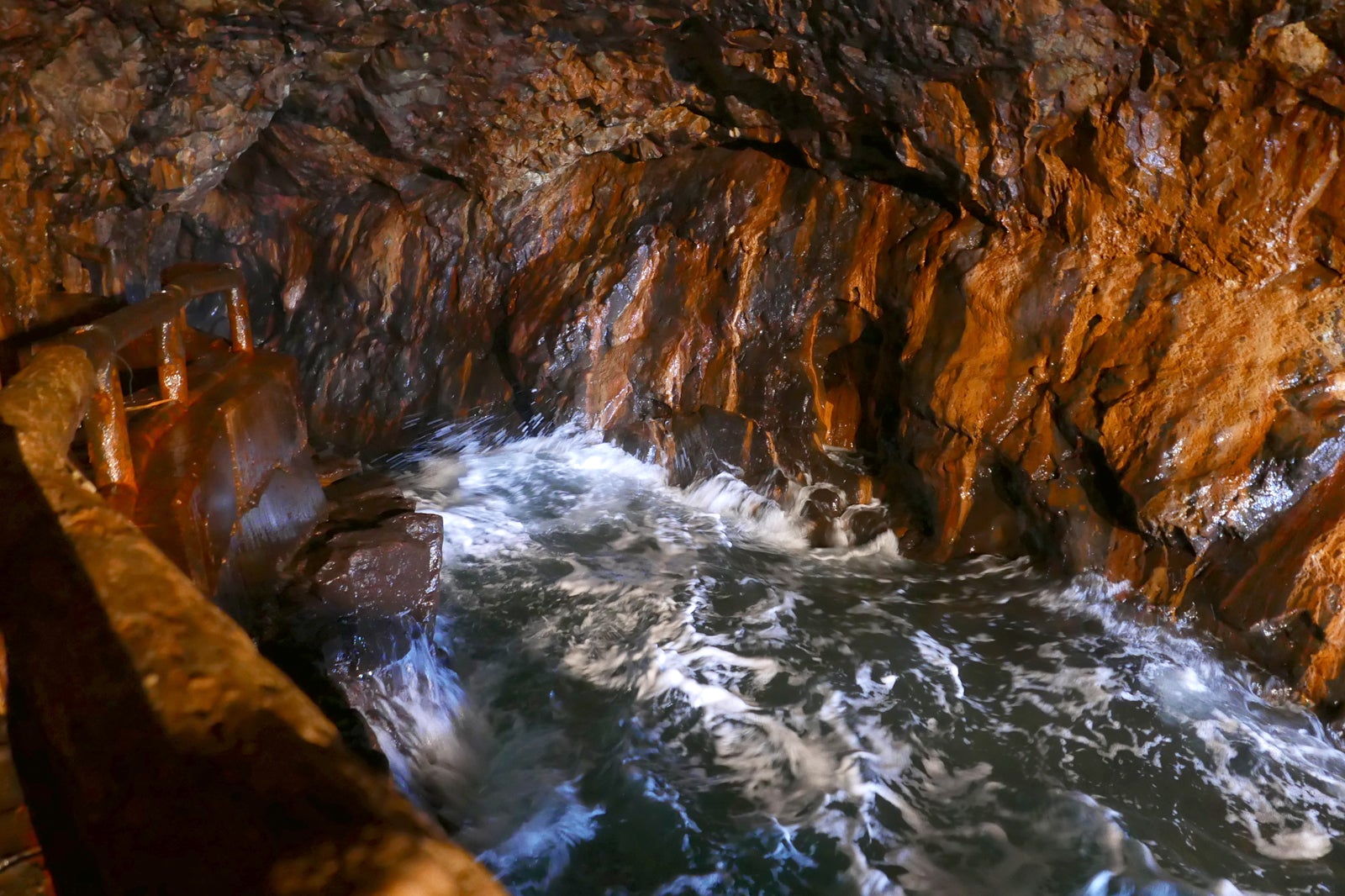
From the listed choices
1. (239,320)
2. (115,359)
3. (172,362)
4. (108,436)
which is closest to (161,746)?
(108,436)

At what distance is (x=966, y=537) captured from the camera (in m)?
6.37

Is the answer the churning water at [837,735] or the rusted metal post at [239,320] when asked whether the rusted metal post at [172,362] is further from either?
the churning water at [837,735]

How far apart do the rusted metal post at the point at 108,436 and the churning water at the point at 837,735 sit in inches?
51.7

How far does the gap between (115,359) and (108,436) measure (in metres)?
0.32

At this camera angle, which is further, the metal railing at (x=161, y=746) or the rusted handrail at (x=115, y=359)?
the rusted handrail at (x=115, y=359)

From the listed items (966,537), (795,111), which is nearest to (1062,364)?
(966,537)

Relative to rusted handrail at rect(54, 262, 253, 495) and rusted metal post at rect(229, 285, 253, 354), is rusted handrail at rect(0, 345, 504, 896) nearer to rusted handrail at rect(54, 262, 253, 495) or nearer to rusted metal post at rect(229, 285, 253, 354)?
rusted handrail at rect(54, 262, 253, 495)

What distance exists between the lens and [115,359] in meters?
3.60

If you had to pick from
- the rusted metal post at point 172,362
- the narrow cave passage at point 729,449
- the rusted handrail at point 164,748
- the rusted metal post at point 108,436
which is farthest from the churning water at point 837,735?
the rusted handrail at point 164,748

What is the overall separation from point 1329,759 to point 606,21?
6357 millimetres

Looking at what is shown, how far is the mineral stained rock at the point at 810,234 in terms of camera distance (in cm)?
492

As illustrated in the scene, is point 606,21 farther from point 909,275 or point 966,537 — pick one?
point 966,537

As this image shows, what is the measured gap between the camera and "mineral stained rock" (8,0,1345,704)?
4918 millimetres

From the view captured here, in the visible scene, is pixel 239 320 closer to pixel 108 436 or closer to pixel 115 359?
pixel 115 359
